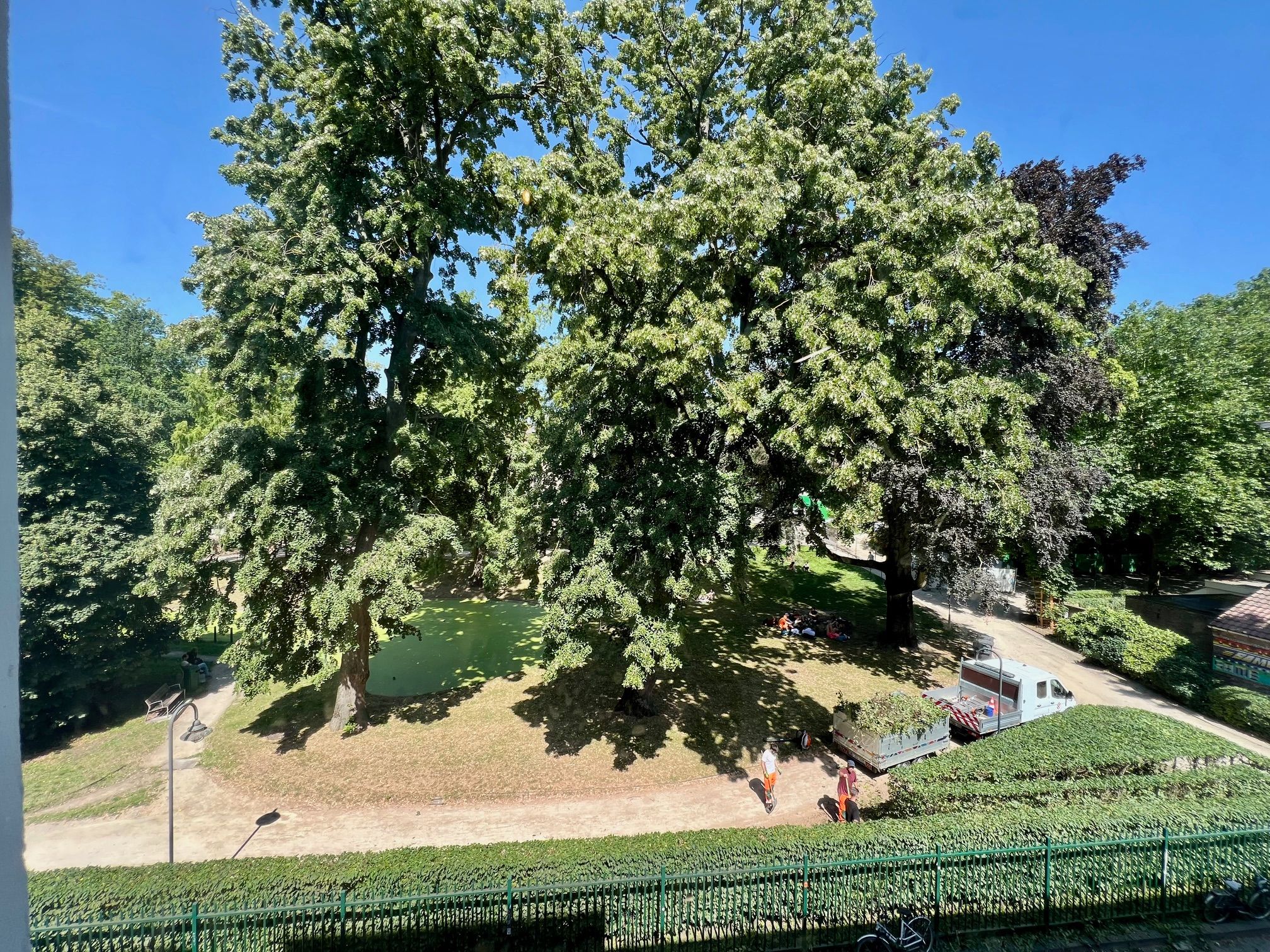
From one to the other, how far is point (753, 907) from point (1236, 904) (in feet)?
23.6

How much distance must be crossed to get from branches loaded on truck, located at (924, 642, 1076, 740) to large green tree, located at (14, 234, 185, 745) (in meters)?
21.0

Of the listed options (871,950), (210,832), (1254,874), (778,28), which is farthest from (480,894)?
(778,28)

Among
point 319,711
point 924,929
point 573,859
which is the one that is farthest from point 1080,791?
point 319,711

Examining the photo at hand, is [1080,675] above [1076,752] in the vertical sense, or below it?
below

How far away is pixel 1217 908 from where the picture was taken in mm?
8125

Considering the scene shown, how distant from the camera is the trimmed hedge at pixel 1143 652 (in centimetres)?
1616

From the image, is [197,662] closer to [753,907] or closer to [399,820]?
Answer: [399,820]

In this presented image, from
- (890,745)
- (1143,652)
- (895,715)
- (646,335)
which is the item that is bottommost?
(890,745)

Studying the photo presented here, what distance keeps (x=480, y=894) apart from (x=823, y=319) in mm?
11020

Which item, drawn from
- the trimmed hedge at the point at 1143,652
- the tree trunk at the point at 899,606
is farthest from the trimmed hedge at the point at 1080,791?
the tree trunk at the point at 899,606

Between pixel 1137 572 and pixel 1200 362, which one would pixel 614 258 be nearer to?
pixel 1200 362

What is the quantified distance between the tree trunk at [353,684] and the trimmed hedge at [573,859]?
7025mm

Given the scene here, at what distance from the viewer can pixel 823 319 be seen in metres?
11.0

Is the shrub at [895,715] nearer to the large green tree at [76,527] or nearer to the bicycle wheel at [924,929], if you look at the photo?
the bicycle wheel at [924,929]
